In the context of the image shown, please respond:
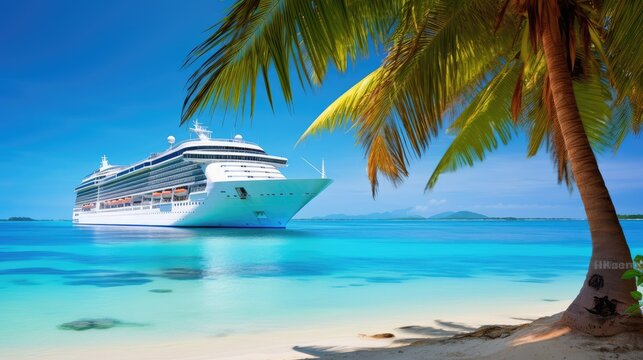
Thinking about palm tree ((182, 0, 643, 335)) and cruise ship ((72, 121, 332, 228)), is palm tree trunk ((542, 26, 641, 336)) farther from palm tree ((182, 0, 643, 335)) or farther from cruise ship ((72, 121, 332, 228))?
cruise ship ((72, 121, 332, 228))

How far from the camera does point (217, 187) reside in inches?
Answer: 1362

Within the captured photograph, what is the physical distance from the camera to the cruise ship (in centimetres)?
3353

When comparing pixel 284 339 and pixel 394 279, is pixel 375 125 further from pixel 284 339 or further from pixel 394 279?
pixel 394 279

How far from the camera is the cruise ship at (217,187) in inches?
1320

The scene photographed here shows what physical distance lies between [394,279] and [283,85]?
9.10 m

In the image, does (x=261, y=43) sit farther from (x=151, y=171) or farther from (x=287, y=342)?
(x=151, y=171)

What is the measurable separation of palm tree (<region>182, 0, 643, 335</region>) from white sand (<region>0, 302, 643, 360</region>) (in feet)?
0.72

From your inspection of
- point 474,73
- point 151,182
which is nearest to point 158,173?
point 151,182

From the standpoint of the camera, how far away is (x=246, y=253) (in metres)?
18.2

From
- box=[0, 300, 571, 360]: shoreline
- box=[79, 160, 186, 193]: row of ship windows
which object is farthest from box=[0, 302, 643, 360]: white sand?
box=[79, 160, 186, 193]: row of ship windows

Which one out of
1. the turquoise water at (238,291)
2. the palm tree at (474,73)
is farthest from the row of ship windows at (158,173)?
the palm tree at (474,73)

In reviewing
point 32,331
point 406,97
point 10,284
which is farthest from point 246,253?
point 406,97

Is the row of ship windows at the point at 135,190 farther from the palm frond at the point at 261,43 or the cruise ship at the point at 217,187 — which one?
the palm frond at the point at 261,43

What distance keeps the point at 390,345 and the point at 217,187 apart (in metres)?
31.5
